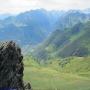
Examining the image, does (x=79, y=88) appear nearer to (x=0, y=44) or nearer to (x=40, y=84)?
(x=40, y=84)

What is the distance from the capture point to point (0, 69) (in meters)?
38.3

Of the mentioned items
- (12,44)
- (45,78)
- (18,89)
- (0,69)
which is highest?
(12,44)

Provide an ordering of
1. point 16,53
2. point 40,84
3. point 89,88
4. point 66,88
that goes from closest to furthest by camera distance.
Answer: point 16,53 < point 89,88 < point 66,88 < point 40,84

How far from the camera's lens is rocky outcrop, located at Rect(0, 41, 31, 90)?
3788 cm

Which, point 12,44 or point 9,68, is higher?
point 12,44

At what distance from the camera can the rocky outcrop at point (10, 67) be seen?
37875 millimetres

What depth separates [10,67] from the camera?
1526 inches

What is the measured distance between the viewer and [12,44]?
4009 centimetres

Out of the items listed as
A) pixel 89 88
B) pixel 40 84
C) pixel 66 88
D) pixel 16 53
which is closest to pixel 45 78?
pixel 40 84

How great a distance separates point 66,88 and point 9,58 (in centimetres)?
11998

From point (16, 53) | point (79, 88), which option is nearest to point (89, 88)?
point (79, 88)

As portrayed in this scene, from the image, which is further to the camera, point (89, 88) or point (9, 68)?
point (89, 88)

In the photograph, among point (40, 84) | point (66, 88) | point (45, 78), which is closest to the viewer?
point (66, 88)

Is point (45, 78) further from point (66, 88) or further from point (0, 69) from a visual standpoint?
point (0, 69)
